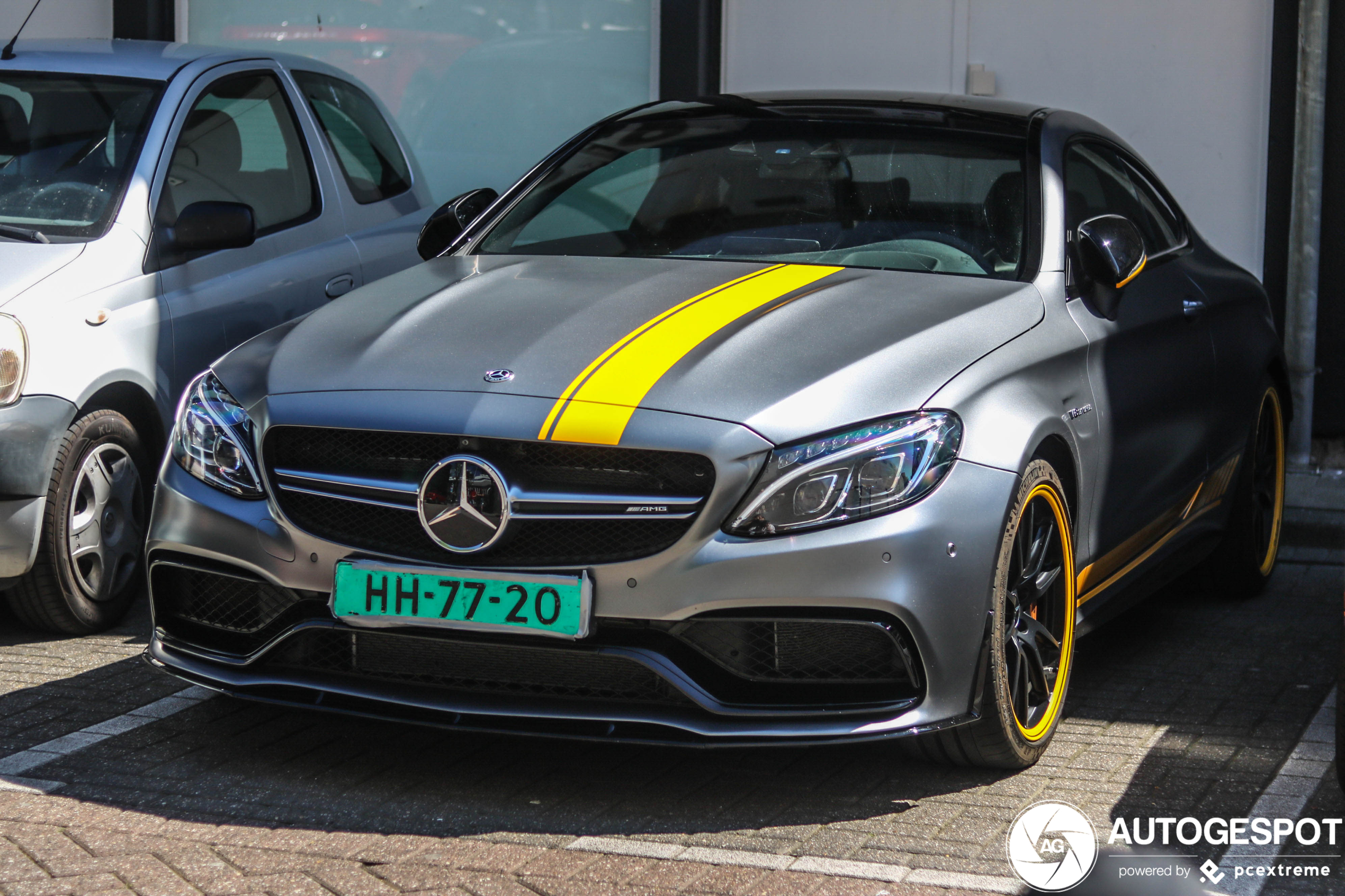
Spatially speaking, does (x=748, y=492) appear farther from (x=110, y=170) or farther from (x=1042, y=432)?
(x=110, y=170)

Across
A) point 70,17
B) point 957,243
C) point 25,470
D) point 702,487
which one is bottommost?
point 25,470

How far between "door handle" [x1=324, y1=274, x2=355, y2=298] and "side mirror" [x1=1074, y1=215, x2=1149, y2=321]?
2.80 metres

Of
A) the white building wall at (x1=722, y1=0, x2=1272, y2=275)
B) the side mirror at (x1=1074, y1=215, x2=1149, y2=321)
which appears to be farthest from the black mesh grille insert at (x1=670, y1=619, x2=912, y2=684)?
the white building wall at (x1=722, y1=0, x2=1272, y2=275)

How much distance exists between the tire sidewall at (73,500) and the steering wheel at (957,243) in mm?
2429

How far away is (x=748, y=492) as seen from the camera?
351 centimetres

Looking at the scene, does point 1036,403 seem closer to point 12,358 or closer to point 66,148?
point 12,358

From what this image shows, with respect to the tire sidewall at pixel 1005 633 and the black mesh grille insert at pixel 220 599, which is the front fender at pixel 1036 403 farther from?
the black mesh grille insert at pixel 220 599

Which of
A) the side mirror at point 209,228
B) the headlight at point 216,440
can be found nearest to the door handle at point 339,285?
the side mirror at point 209,228

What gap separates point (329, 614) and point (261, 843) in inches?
20.1

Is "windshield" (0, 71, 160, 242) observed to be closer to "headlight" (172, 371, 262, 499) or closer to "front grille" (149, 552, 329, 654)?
"headlight" (172, 371, 262, 499)

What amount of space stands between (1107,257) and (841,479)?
52.5 inches

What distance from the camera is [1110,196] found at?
5.20m

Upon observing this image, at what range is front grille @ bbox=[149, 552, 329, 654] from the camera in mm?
3836

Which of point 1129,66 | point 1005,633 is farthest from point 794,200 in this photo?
point 1129,66
